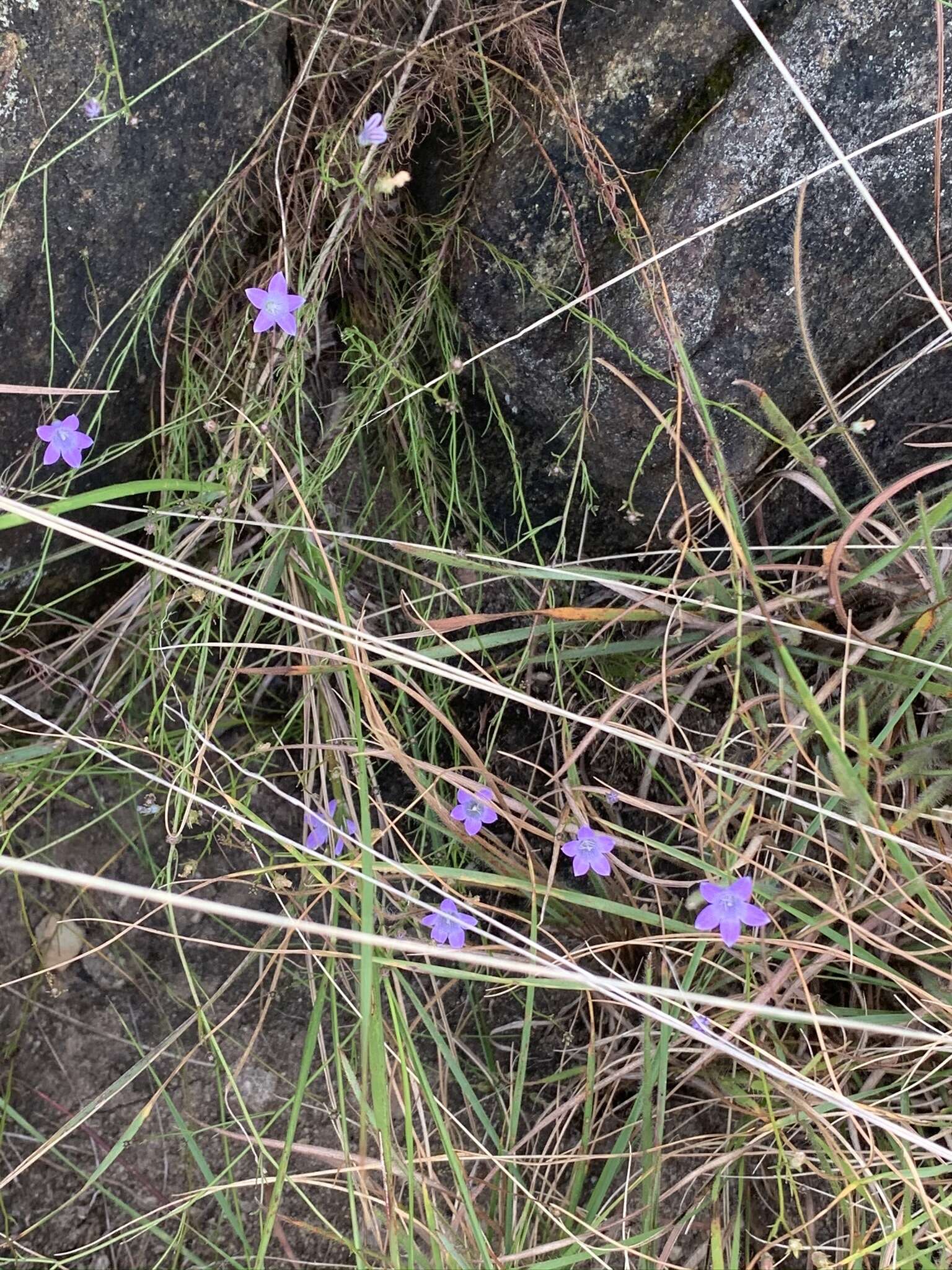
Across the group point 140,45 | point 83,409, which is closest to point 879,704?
point 83,409

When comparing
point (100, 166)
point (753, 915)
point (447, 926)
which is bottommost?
point (753, 915)

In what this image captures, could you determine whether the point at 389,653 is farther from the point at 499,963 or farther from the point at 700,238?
the point at 700,238

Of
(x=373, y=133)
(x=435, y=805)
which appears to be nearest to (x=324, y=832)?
(x=435, y=805)

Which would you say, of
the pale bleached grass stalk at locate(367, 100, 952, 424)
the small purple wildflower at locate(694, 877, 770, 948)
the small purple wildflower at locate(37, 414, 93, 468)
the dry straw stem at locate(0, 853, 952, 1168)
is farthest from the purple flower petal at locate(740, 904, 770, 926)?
the small purple wildflower at locate(37, 414, 93, 468)

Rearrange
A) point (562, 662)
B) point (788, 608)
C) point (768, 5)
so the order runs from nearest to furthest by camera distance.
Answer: point (768, 5) → point (788, 608) → point (562, 662)

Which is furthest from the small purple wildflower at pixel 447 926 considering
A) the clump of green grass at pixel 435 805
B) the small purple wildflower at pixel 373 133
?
the small purple wildflower at pixel 373 133

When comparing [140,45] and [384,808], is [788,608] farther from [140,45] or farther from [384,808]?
[140,45]

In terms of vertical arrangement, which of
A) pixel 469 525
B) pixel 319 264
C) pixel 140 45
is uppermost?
pixel 140 45
